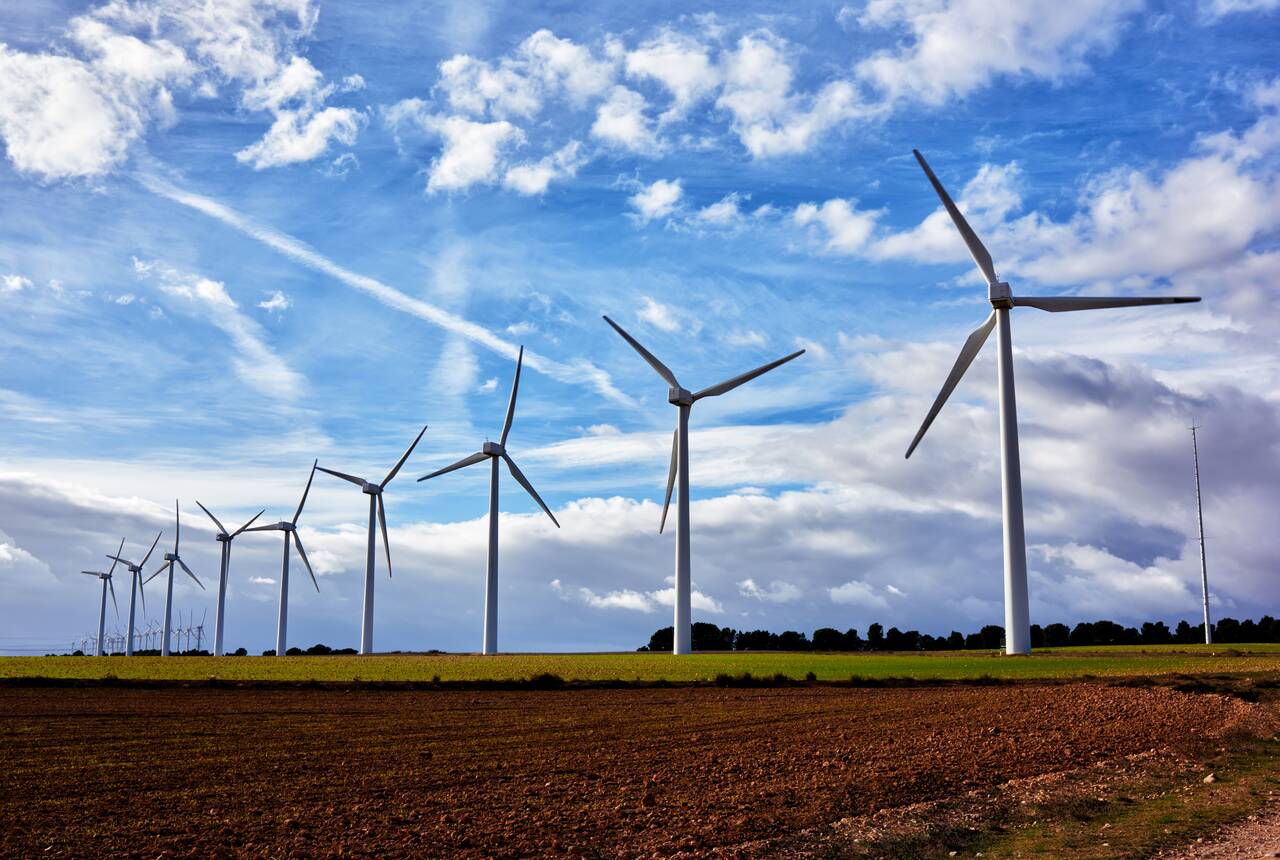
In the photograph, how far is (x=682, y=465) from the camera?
8425 cm

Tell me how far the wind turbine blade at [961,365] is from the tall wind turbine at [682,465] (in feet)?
63.6

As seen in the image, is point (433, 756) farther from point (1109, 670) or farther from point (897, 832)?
point (1109, 670)

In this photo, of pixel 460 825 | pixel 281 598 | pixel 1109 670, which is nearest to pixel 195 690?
pixel 460 825

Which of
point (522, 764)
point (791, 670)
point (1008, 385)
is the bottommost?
point (522, 764)

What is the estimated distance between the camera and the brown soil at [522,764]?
58.4 feet

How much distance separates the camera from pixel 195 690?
4681 cm

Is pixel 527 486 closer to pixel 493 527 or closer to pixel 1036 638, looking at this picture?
pixel 493 527

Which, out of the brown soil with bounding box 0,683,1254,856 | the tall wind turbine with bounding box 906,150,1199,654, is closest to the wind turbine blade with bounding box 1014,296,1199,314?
the tall wind turbine with bounding box 906,150,1199,654

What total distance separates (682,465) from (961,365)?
995 inches

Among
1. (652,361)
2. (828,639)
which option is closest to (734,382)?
(652,361)

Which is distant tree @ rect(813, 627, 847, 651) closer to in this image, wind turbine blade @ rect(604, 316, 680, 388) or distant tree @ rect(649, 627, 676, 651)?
distant tree @ rect(649, 627, 676, 651)

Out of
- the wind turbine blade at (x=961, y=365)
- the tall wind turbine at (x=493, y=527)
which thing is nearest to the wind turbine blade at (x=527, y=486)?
the tall wind turbine at (x=493, y=527)

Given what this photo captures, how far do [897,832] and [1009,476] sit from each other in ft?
159

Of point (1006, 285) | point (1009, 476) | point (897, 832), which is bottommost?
point (897, 832)
